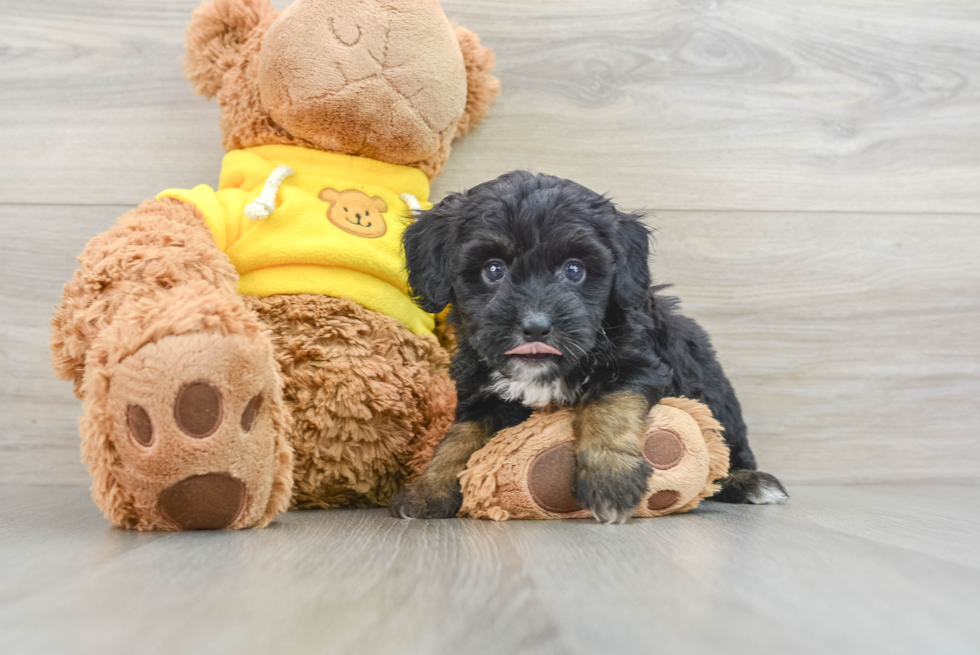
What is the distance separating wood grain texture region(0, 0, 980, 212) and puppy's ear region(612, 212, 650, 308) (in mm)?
852

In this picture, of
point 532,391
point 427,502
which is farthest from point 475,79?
point 427,502

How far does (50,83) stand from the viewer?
2434 millimetres

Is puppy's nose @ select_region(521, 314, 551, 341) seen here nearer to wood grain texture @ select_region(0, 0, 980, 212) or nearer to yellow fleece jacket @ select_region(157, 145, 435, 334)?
yellow fleece jacket @ select_region(157, 145, 435, 334)

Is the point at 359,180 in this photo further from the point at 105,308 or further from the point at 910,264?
the point at 910,264

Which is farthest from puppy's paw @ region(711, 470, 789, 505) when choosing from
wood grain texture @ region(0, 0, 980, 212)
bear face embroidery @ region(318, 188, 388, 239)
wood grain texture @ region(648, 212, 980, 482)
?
bear face embroidery @ region(318, 188, 388, 239)

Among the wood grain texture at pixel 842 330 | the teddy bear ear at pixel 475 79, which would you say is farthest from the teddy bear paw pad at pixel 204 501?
the wood grain texture at pixel 842 330

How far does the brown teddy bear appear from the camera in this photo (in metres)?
1.31

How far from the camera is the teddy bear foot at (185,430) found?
127 cm

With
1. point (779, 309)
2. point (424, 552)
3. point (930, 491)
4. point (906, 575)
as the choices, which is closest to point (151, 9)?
point (424, 552)

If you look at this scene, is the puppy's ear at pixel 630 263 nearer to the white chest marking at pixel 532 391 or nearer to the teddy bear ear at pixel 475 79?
the white chest marking at pixel 532 391

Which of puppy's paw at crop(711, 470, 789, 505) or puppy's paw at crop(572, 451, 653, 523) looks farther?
puppy's paw at crop(711, 470, 789, 505)

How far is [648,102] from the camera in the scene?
2.53 metres

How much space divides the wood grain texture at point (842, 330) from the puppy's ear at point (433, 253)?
102cm

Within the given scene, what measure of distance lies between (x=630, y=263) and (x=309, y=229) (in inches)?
32.9
